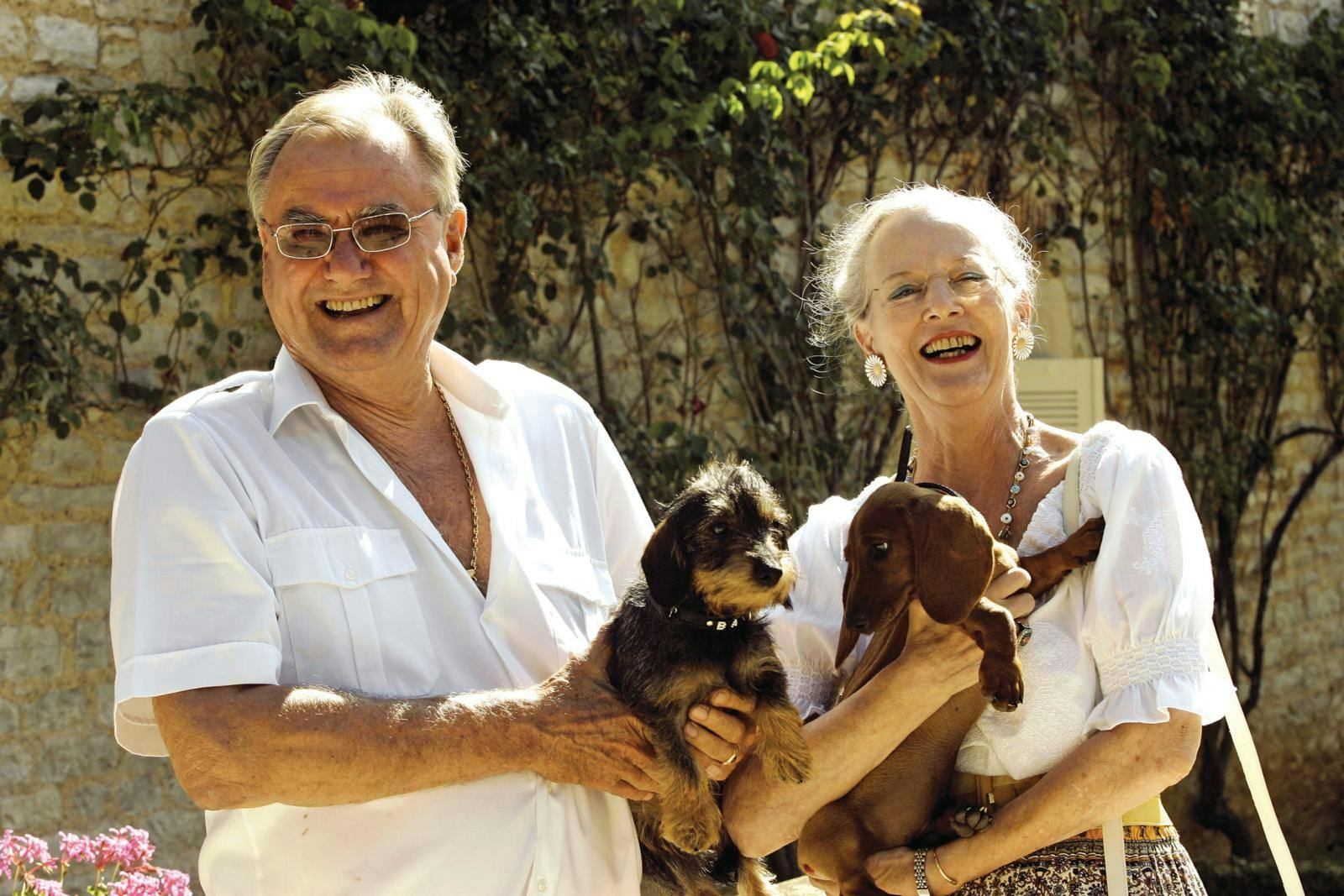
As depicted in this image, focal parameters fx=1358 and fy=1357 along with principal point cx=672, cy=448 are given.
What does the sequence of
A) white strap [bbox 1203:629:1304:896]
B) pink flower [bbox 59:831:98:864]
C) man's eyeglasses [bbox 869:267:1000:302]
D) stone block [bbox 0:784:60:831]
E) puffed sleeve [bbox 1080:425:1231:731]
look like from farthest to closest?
1. stone block [bbox 0:784:60:831]
2. pink flower [bbox 59:831:98:864]
3. man's eyeglasses [bbox 869:267:1000:302]
4. white strap [bbox 1203:629:1304:896]
5. puffed sleeve [bbox 1080:425:1231:731]

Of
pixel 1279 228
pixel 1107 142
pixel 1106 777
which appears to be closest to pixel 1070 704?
pixel 1106 777

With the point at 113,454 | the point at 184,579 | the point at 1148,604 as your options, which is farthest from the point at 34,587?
the point at 1148,604

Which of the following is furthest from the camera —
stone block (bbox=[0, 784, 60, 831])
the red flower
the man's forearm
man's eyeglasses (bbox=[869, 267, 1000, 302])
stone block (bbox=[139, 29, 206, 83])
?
the red flower

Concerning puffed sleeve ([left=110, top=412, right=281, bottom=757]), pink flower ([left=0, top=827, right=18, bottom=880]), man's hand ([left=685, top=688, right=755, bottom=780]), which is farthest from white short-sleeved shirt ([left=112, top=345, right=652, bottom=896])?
pink flower ([left=0, top=827, right=18, bottom=880])

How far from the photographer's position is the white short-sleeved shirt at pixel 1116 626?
104 inches

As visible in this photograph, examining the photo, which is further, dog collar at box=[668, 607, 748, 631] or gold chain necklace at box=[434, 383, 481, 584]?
gold chain necklace at box=[434, 383, 481, 584]

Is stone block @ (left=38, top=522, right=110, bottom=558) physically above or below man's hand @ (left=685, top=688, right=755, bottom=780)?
below

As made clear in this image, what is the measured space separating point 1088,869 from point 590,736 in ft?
3.43

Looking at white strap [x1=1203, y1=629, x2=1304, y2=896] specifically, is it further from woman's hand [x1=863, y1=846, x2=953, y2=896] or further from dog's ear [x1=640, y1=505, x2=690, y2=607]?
dog's ear [x1=640, y1=505, x2=690, y2=607]

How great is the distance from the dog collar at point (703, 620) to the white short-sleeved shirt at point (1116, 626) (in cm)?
57

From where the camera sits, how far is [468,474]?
2953 mm

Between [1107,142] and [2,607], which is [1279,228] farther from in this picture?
[2,607]

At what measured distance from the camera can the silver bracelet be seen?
9.02ft

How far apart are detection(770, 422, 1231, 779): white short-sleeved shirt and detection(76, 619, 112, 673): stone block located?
4.30m
